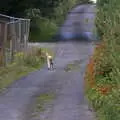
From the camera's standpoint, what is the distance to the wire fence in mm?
21922

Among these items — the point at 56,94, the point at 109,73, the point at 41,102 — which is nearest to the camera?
the point at 109,73

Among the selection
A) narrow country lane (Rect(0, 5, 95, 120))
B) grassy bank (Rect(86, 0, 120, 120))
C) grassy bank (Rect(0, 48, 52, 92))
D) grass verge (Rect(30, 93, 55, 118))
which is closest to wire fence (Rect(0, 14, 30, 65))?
grassy bank (Rect(0, 48, 52, 92))

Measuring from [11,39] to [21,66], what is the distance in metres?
1.36

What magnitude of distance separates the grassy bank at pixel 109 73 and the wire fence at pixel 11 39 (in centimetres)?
746

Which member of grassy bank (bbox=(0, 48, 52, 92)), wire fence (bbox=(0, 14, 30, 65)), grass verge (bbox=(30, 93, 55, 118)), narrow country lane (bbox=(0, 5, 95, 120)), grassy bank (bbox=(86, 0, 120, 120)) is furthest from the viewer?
wire fence (bbox=(0, 14, 30, 65))

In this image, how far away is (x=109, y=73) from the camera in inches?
498

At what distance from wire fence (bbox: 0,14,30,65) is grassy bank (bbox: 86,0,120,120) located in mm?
7463

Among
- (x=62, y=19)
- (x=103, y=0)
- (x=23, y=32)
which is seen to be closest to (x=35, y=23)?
(x=62, y=19)

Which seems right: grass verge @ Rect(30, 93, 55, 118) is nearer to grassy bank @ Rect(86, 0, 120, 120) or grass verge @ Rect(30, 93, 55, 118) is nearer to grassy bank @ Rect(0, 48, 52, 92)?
grassy bank @ Rect(86, 0, 120, 120)

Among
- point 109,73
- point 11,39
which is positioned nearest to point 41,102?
point 109,73

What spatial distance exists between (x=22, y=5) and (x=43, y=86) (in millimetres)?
32960

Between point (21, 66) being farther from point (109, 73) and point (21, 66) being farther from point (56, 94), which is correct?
point (109, 73)

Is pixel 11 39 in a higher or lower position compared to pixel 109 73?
higher

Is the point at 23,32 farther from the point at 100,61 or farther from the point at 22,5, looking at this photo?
the point at 22,5
